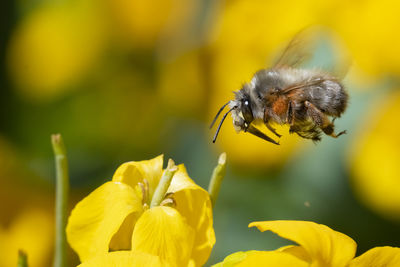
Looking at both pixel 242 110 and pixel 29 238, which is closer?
pixel 242 110

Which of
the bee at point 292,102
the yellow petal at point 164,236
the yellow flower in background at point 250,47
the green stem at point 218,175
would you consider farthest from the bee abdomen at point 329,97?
the yellow flower in background at point 250,47

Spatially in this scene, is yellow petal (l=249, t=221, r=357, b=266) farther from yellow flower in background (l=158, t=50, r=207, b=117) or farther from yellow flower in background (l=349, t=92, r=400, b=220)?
yellow flower in background (l=158, t=50, r=207, b=117)

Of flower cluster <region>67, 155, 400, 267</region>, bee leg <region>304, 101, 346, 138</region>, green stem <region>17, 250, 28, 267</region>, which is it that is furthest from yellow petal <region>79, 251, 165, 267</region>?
bee leg <region>304, 101, 346, 138</region>

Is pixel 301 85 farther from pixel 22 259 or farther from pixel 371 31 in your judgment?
pixel 371 31

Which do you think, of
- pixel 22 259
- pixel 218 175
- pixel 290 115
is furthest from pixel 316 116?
pixel 22 259

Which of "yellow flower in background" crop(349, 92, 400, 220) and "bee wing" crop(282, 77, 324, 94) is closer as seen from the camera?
"bee wing" crop(282, 77, 324, 94)

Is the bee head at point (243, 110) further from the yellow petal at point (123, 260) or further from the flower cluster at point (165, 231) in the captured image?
Result: the yellow petal at point (123, 260)

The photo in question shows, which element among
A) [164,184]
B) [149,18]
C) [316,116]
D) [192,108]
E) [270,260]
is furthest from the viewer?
[149,18]
